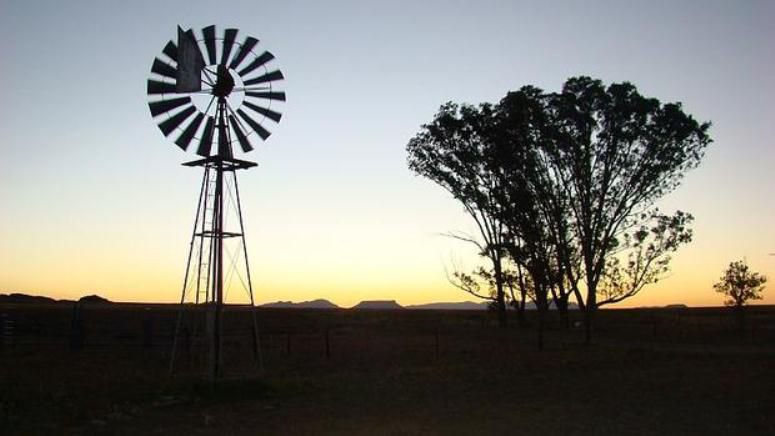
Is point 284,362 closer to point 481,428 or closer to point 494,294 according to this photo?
Answer: point 481,428

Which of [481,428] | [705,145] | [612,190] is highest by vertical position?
[705,145]

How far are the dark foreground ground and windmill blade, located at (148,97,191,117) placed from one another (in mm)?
6818

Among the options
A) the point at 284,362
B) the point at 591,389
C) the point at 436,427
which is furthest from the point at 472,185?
the point at 436,427

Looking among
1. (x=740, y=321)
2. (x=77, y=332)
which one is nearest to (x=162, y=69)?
(x=77, y=332)

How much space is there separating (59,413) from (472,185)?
3410 cm

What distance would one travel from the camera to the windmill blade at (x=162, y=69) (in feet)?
64.7

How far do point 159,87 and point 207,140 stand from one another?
1.90 meters

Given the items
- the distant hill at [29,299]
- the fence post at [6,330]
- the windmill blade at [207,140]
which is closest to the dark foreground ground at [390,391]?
the fence post at [6,330]

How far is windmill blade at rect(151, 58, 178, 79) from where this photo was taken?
1972 cm

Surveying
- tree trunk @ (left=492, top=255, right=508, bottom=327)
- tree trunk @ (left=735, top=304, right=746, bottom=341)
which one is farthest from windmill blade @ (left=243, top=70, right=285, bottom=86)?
tree trunk @ (left=735, top=304, right=746, bottom=341)

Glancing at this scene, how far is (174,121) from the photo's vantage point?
20.1m

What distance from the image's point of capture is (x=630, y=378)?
74.0 ft

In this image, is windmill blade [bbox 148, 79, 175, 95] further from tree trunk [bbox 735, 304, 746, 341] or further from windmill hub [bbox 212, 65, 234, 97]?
tree trunk [bbox 735, 304, 746, 341]

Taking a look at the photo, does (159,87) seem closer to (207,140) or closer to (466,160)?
(207,140)
